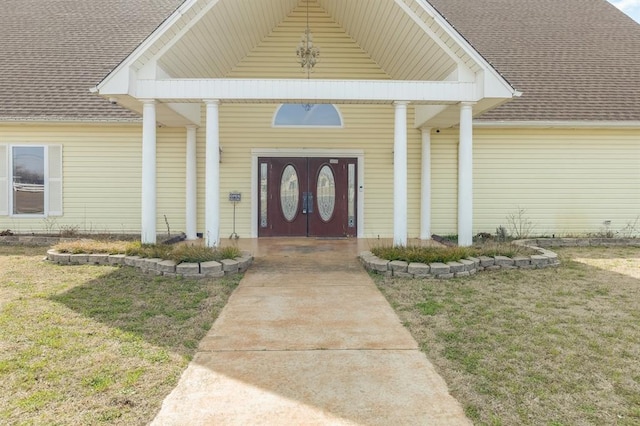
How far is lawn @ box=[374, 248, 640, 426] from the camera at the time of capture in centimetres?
320

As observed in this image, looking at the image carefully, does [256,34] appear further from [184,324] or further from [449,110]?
[184,324]

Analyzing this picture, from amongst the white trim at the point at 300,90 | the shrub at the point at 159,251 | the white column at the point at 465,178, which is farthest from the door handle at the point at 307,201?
the white column at the point at 465,178

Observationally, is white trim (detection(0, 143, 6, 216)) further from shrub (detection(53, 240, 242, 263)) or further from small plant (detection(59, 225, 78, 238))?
shrub (detection(53, 240, 242, 263))

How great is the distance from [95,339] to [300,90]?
19.3 feet

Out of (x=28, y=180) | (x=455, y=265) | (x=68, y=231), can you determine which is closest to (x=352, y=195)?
(x=455, y=265)

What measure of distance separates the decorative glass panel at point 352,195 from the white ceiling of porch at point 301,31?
112 inches

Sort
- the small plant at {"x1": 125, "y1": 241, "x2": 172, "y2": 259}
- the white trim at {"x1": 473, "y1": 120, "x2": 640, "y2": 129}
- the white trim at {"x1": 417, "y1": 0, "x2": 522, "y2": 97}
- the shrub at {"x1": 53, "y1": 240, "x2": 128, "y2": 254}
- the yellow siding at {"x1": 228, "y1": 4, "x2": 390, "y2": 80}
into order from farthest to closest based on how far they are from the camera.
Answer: the yellow siding at {"x1": 228, "y1": 4, "x2": 390, "y2": 80} → the white trim at {"x1": 473, "y1": 120, "x2": 640, "y2": 129} → the shrub at {"x1": 53, "y1": 240, "x2": 128, "y2": 254} → the white trim at {"x1": 417, "y1": 0, "x2": 522, "y2": 97} → the small plant at {"x1": 125, "y1": 241, "x2": 172, "y2": 259}

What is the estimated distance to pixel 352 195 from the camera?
12.8 m

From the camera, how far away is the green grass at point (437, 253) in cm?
777

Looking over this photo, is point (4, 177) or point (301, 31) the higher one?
point (301, 31)

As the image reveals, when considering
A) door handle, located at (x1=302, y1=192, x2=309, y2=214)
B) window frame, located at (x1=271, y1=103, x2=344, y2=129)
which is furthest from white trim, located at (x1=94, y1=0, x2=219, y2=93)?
door handle, located at (x1=302, y1=192, x2=309, y2=214)

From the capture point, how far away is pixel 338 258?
9406 millimetres

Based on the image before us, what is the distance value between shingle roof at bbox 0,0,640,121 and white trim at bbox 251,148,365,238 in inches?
140

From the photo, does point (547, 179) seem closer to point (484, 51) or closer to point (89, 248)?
point (484, 51)
